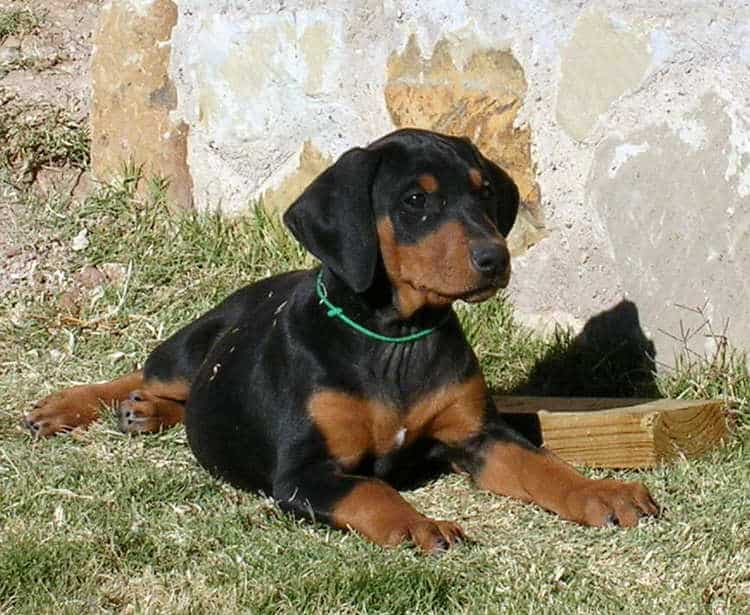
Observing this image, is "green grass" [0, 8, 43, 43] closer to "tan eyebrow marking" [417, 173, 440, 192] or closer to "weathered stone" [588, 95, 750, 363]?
"weathered stone" [588, 95, 750, 363]

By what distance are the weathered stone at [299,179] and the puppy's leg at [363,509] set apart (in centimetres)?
240

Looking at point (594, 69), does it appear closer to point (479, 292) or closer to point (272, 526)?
point (479, 292)

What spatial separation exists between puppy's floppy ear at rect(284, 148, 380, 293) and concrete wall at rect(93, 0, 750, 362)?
4.60ft

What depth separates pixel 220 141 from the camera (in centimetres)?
723

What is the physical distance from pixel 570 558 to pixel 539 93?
2.29m

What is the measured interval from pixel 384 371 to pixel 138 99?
3.05 meters

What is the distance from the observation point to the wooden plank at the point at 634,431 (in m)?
5.11

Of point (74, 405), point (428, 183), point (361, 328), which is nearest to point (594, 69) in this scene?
point (428, 183)

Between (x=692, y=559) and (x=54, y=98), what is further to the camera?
(x=54, y=98)

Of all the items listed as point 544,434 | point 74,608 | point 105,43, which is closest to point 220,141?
point 105,43

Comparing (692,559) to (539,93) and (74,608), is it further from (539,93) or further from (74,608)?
(539,93)

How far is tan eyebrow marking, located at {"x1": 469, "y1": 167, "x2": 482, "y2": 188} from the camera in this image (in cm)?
474

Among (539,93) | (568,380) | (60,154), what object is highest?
(539,93)

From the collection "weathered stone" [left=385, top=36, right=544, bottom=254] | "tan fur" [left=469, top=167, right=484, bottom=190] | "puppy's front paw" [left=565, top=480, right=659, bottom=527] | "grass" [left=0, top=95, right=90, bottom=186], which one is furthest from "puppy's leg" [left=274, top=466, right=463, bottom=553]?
"grass" [left=0, top=95, right=90, bottom=186]
